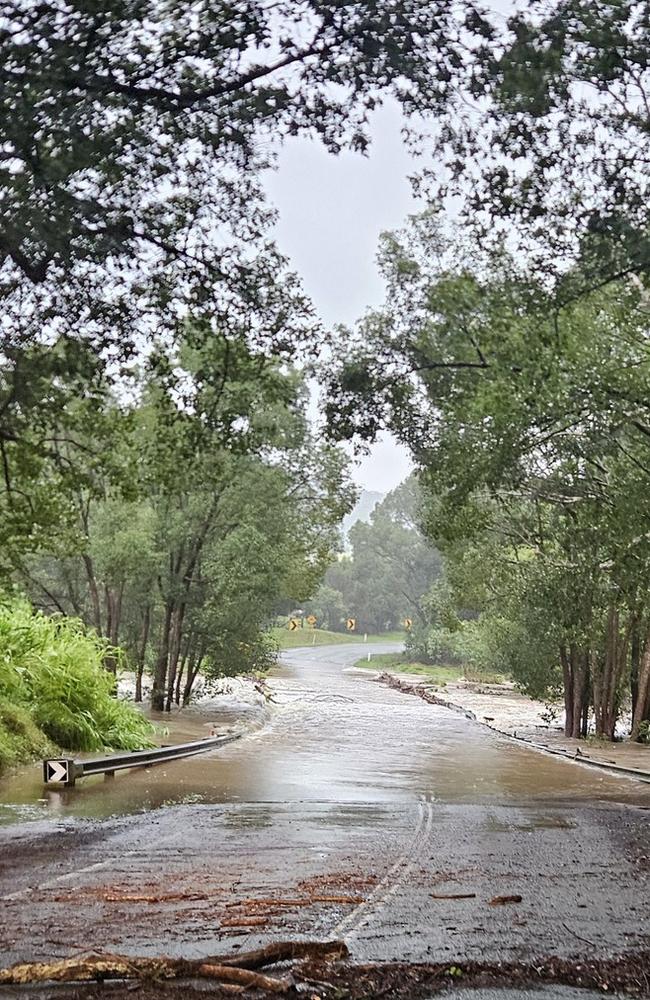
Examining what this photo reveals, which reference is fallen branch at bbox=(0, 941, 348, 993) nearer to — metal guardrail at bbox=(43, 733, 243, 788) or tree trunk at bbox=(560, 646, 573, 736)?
metal guardrail at bbox=(43, 733, 243, 788)

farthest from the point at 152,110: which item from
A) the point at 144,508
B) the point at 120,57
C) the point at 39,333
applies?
the point at 144,508

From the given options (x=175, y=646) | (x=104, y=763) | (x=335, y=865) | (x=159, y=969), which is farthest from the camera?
(x=175, y=646)

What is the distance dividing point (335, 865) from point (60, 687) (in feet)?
34.8

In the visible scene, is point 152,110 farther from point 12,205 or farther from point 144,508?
point 144,508

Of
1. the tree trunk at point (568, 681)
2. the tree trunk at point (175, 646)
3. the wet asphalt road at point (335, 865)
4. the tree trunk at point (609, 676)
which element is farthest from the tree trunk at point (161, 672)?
the tree trunk at point (609, 676)

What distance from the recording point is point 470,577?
103ft

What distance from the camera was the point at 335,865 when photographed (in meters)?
8.47

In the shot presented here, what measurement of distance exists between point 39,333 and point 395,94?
13.8 ft

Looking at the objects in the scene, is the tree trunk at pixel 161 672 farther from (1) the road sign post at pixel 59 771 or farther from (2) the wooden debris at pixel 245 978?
(2) the wooden debris at pixel 245 978

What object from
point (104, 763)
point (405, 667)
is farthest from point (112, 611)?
point (405, 667)

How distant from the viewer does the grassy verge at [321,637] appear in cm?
12375

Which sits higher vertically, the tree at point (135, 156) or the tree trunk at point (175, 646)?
the tree at point (135, 156)

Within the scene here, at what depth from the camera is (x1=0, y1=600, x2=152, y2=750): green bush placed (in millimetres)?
17281

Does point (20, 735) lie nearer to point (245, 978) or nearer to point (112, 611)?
point (245, 978)
